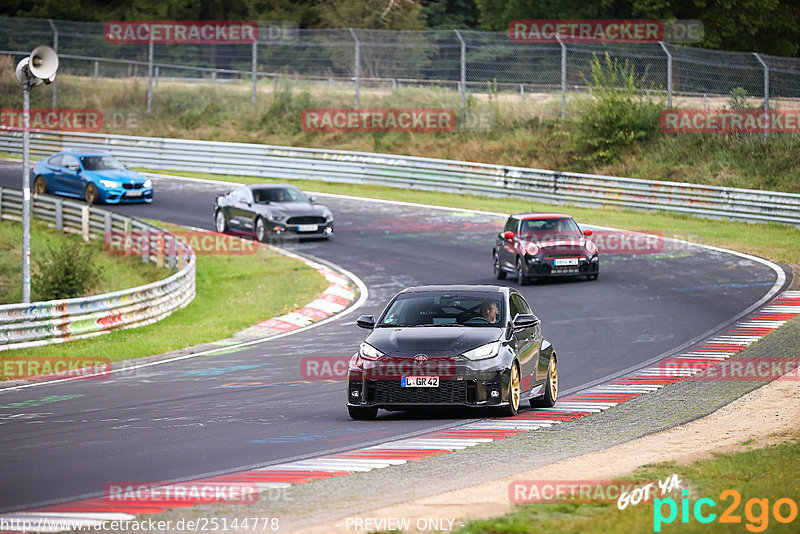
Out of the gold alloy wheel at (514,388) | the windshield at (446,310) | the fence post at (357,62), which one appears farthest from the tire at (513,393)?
the fence post at (357,62)

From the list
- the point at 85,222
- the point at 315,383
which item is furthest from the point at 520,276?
the point at 85,222

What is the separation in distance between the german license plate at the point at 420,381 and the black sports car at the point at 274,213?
19.0 meters

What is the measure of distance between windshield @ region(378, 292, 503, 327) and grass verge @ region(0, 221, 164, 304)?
44.3ft

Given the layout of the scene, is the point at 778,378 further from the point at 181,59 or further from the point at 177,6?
the point at 177,6

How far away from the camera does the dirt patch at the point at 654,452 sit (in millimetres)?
7550

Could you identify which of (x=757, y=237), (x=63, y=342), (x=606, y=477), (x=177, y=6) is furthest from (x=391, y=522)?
(x=177, y=6)

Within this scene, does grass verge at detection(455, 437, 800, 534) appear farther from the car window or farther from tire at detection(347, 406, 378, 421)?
the car window

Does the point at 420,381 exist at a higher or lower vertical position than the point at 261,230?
higher

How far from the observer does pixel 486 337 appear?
12250mm

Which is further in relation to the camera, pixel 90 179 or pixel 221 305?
pixel 90 179

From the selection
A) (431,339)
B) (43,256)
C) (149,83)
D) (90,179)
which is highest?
(149,83)

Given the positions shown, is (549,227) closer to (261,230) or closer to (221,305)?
(221,305)

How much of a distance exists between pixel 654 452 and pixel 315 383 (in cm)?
630

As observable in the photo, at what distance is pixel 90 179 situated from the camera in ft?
117
